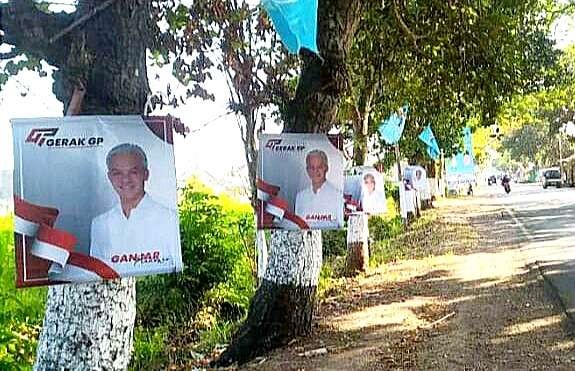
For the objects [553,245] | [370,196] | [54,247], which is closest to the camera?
[54,247]

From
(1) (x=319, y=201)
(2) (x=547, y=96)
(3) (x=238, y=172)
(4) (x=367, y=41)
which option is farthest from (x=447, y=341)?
(2) (x=547, y=96)

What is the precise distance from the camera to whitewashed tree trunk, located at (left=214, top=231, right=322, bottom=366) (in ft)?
25.5

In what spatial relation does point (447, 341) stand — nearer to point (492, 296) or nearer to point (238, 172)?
point (492, 296)

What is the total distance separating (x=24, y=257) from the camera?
12.7 ft

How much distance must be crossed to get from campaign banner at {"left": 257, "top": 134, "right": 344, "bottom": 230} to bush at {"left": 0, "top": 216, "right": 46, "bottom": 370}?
2858 mm

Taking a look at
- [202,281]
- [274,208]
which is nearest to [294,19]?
[274,208]

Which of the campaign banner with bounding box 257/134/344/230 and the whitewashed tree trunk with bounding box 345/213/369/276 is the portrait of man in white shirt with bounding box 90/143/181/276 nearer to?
the campaign banner with bounding box 257/134/344/230

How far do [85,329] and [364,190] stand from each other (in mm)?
9110

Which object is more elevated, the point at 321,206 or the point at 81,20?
the point at 81,20

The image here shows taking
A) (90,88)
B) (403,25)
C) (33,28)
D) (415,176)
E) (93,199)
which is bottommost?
(93,199)

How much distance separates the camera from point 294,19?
4.89m

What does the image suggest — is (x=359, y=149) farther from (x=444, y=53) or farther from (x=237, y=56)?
(x=237, y=56)

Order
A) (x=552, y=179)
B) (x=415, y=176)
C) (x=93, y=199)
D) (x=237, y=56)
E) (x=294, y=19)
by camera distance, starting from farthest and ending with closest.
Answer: (x=552, y=179)
(x=415, y=176)
(x=237, y=56)
(x=294, y=19)
(x=93, y=199)

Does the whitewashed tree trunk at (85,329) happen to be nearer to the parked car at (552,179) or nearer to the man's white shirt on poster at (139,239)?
the man's white shirt on poster at (139,239)
